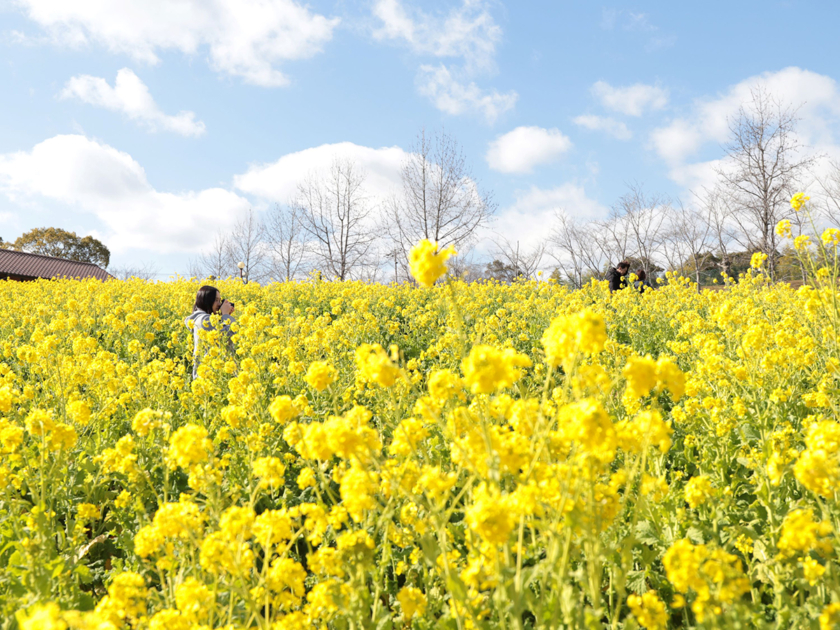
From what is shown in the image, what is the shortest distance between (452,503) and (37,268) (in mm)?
43290

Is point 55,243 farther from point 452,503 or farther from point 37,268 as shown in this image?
point 452,503

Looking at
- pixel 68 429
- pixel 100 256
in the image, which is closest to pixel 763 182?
pixel 68 429

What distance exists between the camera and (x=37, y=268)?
35438 mm

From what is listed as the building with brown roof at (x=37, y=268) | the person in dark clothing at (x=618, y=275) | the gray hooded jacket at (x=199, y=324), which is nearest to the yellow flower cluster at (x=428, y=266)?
the gray hooded jacket at (x=199, y=324)

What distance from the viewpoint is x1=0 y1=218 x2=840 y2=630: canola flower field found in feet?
4.72

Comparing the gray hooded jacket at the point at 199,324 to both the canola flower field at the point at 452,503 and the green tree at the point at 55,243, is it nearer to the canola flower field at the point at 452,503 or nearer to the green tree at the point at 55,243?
the canola flower field at the point at 452,503

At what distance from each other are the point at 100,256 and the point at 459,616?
6920 centimetres

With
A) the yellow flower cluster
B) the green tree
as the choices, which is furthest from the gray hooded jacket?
the green tree

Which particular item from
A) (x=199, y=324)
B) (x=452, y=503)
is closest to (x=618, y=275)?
(x=199, y=324)

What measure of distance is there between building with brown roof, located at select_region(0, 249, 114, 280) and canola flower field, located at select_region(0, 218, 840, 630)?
117 feet

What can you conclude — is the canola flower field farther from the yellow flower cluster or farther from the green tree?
the green tree

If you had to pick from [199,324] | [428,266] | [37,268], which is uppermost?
[37,268]

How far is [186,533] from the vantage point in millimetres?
1759

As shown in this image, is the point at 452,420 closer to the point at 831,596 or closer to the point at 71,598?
the point at 831,596
